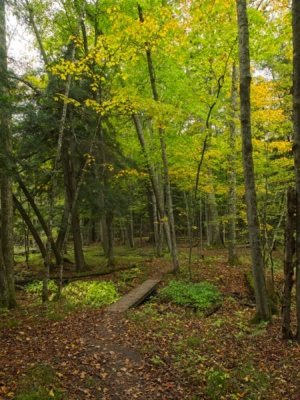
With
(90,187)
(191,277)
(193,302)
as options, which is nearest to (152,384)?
(193,302)

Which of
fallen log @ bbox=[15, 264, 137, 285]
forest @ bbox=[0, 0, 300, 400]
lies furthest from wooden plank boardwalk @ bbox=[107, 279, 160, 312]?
fallen log @ bbox=[15, 264, 137, 285]

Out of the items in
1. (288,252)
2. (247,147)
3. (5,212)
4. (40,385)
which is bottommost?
(40,385)

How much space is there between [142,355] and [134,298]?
4.12 metres

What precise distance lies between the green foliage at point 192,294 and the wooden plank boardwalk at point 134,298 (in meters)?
0.59

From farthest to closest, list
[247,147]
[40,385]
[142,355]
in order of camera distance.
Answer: [247,147] → [142,355] → [40,385]

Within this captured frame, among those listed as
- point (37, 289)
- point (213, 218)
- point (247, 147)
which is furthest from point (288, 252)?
point (213, 218)

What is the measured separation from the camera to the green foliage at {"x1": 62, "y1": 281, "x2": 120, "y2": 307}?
32.0 ft

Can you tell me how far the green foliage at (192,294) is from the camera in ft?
32.1

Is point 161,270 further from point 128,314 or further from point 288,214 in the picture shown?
point 288,214

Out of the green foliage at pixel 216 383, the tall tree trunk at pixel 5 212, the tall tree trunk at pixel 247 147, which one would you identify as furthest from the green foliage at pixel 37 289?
the tall tree trunk at pixel 247 147

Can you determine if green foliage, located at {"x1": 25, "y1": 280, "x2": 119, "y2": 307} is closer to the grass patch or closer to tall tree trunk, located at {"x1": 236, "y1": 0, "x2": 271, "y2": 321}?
the grass patch

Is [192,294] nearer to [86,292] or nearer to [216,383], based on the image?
[86,292]

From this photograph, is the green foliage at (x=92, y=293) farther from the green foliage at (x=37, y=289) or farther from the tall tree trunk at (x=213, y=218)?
the tall tree trunk at (x=213, y=218)

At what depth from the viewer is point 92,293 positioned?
34.7ft
